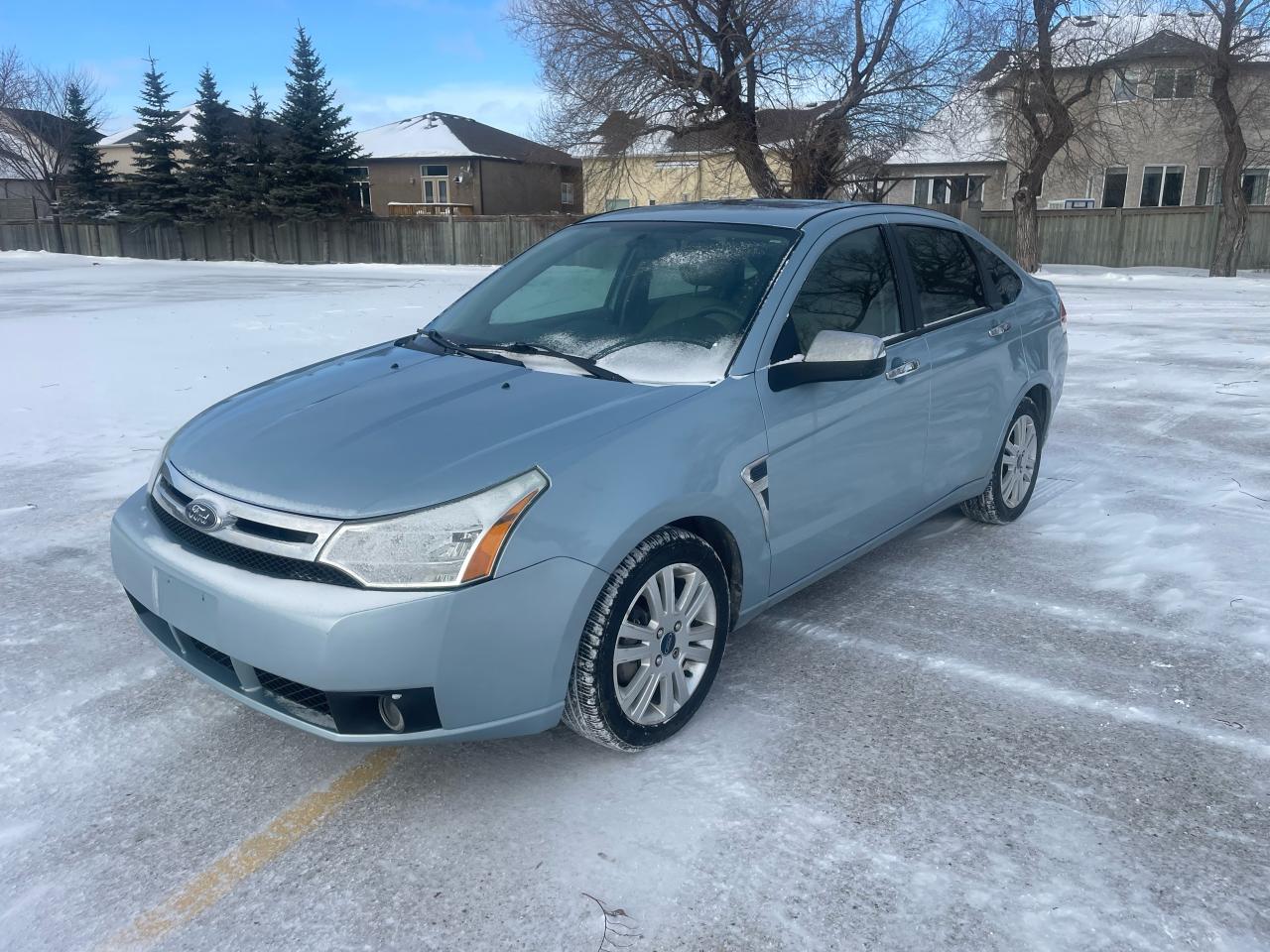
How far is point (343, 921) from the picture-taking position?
243 centimetres

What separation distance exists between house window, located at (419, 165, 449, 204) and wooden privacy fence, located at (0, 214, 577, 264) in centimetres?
1069

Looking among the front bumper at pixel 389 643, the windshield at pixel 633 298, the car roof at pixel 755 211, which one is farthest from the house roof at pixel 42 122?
the front bumper at pixel 389 643

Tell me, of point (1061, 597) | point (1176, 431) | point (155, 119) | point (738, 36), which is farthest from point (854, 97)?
point (155, 119)

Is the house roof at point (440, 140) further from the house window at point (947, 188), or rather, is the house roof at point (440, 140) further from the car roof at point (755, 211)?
the car roof at point (755, 211)

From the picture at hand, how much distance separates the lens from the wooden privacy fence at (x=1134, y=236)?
28547 millimetres

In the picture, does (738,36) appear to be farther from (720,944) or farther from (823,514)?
(720,944)

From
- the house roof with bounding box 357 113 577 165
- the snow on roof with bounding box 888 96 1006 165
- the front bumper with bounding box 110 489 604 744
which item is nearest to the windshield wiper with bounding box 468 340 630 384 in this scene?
the front bumper with bounding box 110 489 604 744

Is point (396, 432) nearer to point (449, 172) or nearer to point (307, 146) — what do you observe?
point (307, 146)

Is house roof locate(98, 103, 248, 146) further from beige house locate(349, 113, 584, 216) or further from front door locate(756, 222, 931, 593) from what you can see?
front door locate(756, 222, 931, 593)

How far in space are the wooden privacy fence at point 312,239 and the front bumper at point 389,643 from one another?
106 feet

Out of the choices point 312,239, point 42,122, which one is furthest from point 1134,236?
point 42,122

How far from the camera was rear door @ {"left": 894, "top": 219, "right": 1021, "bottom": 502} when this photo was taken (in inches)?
170

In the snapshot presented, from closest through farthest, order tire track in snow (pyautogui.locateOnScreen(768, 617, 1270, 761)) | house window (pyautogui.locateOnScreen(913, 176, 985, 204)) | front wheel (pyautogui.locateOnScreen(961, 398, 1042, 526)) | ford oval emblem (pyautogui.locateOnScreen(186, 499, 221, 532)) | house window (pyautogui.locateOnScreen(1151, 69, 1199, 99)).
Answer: ford oval emblem (pyautogui.locateOnScreen(186, 499, 221, 532)), tire track in snow (pyautogui.locateOnScreen(768, 617, 1270, 761)), front wheel (pyautogui.locateOnScreen(961, 398, 1042, 526)), house window (pyautogui.locateOnScreen(1151, 69, 1199, 99)), house window (pyautogui.locateOnScreen(913, 176, 985, 204))

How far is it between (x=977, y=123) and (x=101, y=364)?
27.0m
